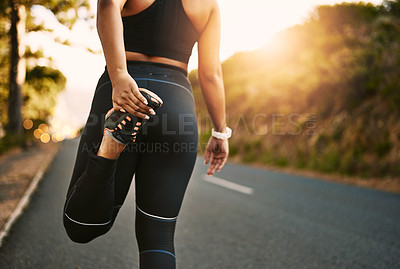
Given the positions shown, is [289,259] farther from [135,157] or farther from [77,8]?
[77,8]

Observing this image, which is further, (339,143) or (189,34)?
(339,143)

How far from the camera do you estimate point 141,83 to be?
4.70ft

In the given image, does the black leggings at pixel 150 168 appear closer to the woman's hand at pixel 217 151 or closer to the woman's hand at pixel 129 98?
the woman's hand at pixel 129 98

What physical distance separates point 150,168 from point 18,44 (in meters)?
13.2

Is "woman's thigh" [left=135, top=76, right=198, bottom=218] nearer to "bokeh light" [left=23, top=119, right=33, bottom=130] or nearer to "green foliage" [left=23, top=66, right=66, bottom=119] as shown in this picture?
"green foliage" [left=23, top=66, right=66, bottom=119]

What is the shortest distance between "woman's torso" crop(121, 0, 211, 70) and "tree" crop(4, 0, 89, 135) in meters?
11.6

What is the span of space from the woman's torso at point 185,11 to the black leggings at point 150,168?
0.04 m

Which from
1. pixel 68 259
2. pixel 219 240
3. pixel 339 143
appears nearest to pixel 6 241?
pixel 68 259

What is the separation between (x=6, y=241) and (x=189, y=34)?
2927mm

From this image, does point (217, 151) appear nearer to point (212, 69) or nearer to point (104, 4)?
point (212, 69)

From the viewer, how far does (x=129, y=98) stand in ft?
4.17

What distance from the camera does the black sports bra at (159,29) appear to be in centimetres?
143

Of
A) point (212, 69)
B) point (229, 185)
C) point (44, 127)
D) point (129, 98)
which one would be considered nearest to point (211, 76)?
point (212, 69)

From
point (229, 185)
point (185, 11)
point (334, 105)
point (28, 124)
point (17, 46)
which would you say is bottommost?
point (28, 124)
